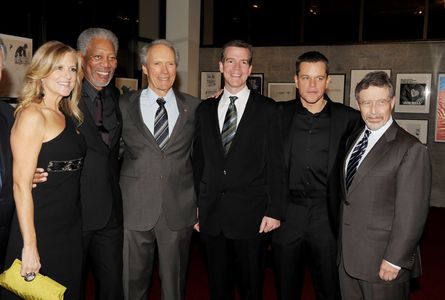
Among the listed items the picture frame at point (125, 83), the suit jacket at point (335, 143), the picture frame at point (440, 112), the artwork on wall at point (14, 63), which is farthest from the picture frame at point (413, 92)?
the artwork on wall at point (14, 63)

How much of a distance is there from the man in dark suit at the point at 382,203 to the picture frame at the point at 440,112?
5996mm

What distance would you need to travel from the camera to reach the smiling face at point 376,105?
233 centimetres

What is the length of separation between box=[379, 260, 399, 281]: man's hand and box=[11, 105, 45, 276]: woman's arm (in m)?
1.79

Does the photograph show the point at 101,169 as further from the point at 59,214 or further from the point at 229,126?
the point at 229,126

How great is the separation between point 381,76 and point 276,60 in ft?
21.1

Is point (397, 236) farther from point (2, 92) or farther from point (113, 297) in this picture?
point (2, 92)

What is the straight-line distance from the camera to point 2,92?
4.46 metres

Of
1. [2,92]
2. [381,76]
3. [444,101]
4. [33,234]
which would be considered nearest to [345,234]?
[381,76]

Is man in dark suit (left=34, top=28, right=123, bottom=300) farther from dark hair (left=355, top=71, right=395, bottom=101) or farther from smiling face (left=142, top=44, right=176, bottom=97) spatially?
dark hair (left=355, top=71, right=395, bottom=101)

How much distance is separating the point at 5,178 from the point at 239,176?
4.51ft

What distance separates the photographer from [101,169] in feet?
8.64

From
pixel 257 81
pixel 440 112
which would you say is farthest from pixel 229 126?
pixel 440 112

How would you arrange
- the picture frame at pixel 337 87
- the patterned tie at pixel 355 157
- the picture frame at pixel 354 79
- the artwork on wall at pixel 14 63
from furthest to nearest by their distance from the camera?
the picture frame at pixel 337 87
the picture frame at pixel 354 79
the artwork on wall at pixel 14 63
the patterned tie at pixel 355 157

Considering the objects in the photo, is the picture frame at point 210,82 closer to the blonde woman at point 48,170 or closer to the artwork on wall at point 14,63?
the artwork on wall at point 14,63
